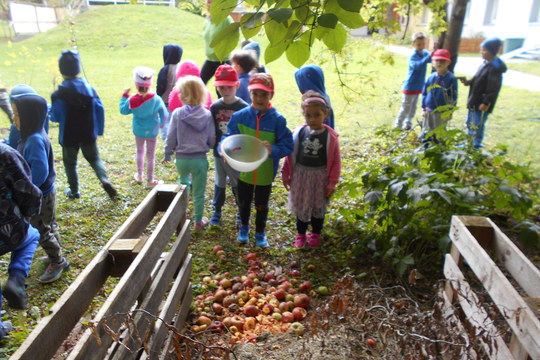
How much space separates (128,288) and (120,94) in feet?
36.6

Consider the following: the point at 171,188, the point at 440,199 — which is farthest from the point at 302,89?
the point at 171,188

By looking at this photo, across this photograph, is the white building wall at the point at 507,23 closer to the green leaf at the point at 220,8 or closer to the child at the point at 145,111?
the child at the point at 145,111

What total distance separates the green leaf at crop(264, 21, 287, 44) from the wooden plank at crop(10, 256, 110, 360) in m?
1.15

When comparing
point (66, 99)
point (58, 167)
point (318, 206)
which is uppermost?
point (66, 99)

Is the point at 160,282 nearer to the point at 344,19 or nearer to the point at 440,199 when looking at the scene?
the point at 344,19

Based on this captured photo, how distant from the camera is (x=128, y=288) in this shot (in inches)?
71.1

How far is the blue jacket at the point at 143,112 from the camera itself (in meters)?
5.36

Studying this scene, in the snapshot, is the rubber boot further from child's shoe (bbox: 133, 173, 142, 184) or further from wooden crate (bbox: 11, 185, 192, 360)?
child's shoe (bbox: 133, 173, 142, 184)

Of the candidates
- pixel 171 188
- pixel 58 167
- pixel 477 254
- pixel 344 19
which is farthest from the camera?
pixel 58 167

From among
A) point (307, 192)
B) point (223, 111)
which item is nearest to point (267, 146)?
point (307, 192)

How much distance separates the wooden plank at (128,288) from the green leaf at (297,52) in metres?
1.11

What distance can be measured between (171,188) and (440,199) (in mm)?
2250

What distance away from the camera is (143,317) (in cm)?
203

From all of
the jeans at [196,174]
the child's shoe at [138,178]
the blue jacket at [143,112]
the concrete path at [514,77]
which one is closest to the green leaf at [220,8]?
the jeans at [196,174]
